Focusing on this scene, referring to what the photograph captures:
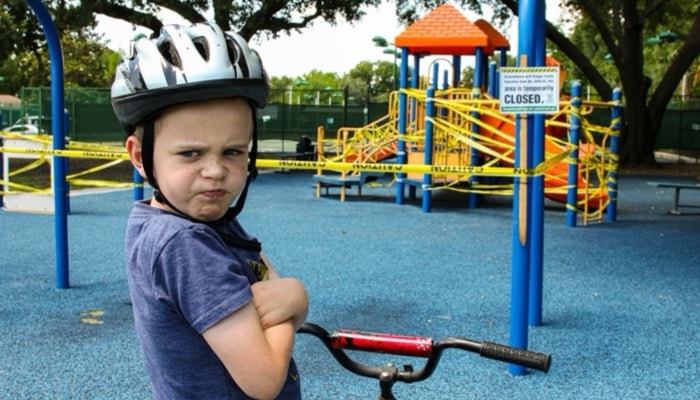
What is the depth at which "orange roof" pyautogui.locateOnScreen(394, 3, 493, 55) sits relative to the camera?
47.8 feet

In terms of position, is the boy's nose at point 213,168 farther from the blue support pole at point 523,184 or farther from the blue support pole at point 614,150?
the blue support pole at point 614,150

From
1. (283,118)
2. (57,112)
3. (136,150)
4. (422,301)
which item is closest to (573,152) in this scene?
(422,301)

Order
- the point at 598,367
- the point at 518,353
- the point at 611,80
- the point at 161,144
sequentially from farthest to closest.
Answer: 1. the point at 611,80
2. the point at 598,367
3. the point at 518,353
4. the point at 161,144

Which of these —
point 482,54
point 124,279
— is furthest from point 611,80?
point 124,279

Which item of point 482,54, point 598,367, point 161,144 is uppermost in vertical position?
point 482,54

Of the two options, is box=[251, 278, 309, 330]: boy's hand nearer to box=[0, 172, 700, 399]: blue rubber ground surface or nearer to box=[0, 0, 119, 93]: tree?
box=[0, 172, 700, 399]: blue rubber ground surface

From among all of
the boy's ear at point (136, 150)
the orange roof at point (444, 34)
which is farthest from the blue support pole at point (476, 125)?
the boy's ear at point (136, 150)

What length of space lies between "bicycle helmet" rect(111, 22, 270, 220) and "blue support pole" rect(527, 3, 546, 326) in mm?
2906

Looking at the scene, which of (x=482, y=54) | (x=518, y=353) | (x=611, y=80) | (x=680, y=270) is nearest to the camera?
(x=518, y=353)

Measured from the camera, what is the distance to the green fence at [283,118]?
25984mm

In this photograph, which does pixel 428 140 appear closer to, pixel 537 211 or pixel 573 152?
pixel 573 152

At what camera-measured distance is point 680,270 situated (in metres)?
7.29

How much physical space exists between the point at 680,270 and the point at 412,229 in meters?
3.60

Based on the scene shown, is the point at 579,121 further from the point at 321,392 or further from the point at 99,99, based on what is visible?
the point at 99,99
